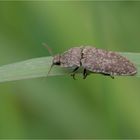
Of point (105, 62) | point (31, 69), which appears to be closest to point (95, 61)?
point (105, 62)

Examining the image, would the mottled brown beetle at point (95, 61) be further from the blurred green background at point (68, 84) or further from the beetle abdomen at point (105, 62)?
the blurred green background at point (68, 84)

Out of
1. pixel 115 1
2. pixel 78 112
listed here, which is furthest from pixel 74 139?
pixel 115 1

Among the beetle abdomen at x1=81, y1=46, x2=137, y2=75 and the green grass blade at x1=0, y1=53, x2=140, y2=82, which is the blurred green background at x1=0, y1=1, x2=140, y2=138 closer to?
the beetle abdomen at x1=81, y1=46, x2=137, y2=75

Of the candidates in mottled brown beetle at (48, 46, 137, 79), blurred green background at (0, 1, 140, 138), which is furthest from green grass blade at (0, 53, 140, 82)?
blurred green background at (0, 1, 140, 138)

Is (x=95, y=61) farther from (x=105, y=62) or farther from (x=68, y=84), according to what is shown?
(x=68, y=84)

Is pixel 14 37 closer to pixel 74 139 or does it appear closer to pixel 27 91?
pixel 27 91

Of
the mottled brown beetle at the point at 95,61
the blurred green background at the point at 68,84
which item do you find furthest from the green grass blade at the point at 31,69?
Answer: the blurred green background at the point at 68,84
